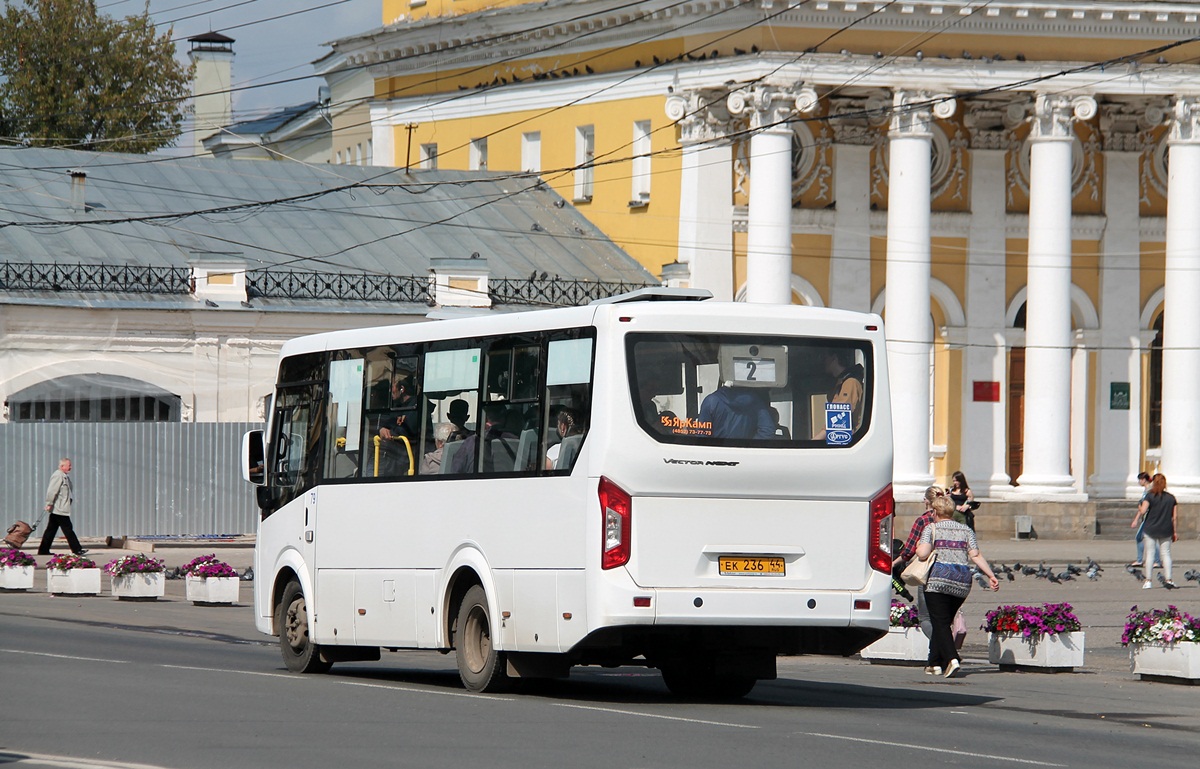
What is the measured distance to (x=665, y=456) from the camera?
13812 millimetres

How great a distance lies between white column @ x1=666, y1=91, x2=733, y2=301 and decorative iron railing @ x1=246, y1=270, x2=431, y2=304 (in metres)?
5.66

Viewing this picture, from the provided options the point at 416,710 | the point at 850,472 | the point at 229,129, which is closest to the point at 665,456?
the point at 850,472

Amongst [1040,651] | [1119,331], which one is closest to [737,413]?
[1040,651]

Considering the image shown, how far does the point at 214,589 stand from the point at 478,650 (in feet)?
37.4

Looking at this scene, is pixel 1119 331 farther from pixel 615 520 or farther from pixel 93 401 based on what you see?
pixel 615 520

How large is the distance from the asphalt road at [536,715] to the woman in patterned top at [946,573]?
322mm

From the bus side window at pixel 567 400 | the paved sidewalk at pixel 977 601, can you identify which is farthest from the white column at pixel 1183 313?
the bus side window at pixel 567 400

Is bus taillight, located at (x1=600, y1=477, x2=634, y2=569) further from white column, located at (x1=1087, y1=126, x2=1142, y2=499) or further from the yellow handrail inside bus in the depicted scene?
white column, located at (x1=1087, y1=126, x2=1142, y2=499)

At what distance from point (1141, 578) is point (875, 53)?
13631mm

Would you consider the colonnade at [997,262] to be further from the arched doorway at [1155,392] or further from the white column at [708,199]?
the arched doorway at [1155,392]

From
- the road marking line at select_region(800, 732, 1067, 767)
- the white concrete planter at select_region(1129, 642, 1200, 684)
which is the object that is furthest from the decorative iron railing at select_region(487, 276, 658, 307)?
the road marking line at select_region(800, 732, 1067, 767)

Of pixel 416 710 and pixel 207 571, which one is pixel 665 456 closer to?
pixel 416 710

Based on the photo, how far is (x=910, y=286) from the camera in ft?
137

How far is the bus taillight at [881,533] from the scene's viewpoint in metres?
14.3
